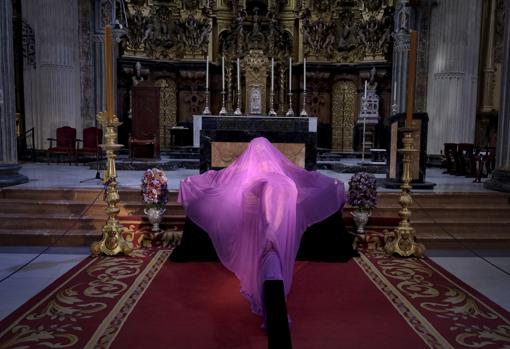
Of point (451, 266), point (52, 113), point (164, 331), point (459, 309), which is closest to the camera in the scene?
point (164, 331)

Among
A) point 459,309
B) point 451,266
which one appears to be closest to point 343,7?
point 451,266

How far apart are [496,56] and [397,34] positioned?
3804 mm

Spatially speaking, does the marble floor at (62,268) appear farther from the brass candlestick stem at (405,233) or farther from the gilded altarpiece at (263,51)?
the gilded altarpiece at (263,51)

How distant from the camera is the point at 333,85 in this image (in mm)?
15523

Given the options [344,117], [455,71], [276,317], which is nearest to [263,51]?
[344,117]

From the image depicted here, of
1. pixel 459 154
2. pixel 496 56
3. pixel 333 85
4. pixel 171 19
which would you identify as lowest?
pixel 459 154

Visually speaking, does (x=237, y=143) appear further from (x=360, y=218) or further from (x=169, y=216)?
(x=360, y=218)

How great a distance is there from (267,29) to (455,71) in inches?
245

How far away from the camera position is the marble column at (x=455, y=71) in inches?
487

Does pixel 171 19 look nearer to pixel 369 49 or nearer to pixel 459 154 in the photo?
pixel 369 49

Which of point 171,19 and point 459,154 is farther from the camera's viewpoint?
point 171,19

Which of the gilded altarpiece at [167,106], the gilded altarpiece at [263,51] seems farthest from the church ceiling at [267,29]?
the gilded altarpiece at [167,106]

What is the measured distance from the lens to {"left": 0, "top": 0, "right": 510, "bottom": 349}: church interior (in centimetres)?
376

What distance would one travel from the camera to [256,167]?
5.02m
